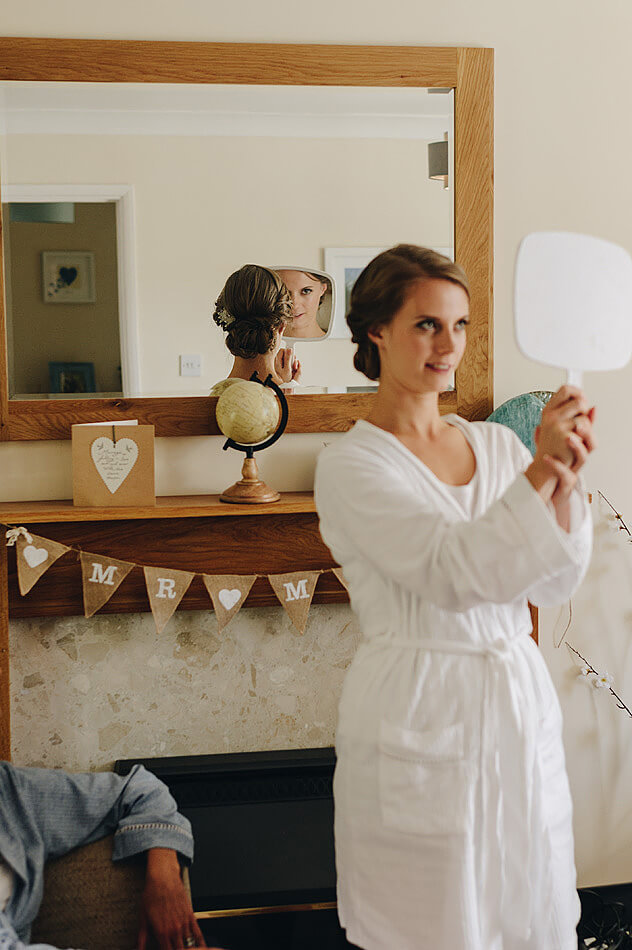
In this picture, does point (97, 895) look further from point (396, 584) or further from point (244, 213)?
point (244, 213)

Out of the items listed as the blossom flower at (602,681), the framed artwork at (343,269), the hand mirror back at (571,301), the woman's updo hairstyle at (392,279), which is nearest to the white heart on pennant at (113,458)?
the framed artwork at (343,269)

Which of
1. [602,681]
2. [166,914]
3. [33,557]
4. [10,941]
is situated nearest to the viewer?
[10,941]

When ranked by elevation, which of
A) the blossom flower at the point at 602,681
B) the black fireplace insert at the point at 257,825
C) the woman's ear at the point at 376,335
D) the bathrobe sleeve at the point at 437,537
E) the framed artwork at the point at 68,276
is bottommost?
the black fireplace insert at the point at 257,825

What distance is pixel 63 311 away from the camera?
2145 millimetres

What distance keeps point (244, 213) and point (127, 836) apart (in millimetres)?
1377

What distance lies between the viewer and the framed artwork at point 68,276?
213 centimetres

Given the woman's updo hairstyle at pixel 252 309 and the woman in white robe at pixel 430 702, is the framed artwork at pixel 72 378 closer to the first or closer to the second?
the woman's updo hairstyle at pixel 252 309

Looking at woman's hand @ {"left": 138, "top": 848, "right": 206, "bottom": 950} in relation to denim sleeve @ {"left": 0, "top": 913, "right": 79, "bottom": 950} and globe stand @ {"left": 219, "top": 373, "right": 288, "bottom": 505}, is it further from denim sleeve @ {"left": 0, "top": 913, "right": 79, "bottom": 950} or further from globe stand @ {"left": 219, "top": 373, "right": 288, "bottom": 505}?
globe stand @ {"left": 219, "top": 373, "right": 288, "bottom": 505}

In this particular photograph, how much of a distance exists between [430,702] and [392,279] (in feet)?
1.74

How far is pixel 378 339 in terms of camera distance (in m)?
1.21

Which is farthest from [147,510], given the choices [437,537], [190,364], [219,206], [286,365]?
[437,537]

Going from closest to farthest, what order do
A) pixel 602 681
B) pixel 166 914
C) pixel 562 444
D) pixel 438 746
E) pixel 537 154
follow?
1. pixel 562 444
2. pixel 438 746
3. pixel 166 914
4. pixel 537 154
5. pixel 602 681

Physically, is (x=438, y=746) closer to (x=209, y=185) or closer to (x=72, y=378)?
(x=72, y=378)

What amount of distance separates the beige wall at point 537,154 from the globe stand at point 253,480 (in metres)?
0.12
